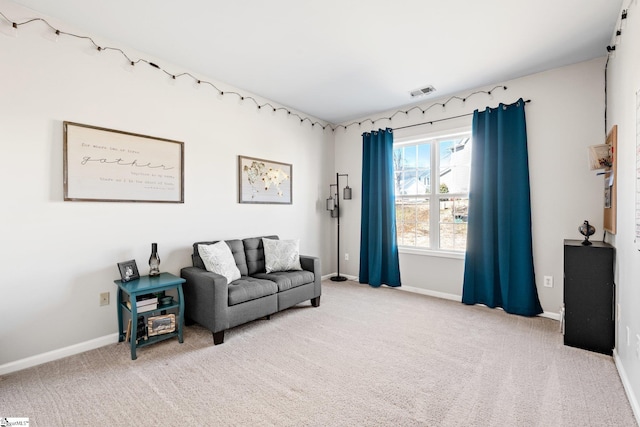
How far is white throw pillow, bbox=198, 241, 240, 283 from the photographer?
295 cm

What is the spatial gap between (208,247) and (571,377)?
3.16 meters

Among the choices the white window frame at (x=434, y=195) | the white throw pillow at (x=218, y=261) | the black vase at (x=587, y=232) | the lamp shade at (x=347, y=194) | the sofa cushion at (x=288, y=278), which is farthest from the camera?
the lamp shade at (x=347, y=194)

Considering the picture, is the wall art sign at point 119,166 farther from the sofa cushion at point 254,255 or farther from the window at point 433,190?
the window at point 433,190

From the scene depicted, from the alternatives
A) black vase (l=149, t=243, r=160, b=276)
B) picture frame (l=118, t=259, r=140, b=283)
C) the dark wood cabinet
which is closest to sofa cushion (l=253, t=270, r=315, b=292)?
black vase (l=149, t=243, r=160, b=276)

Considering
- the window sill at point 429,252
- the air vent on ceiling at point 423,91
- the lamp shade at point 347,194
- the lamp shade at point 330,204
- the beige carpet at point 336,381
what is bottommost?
the beige carpet at point 336,381

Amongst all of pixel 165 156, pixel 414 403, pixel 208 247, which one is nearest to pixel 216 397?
pixel 414 403

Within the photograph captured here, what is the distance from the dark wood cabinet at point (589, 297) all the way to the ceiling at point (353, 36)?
6.16 feet

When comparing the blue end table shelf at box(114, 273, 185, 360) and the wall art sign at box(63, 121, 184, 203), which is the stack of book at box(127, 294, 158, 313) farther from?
the wall art sign at box(63, 121, 184, 203)

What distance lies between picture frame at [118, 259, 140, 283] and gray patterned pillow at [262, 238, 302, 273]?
1363 mm

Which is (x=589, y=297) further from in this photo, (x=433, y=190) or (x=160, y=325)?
(x=160, y=325)

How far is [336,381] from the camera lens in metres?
2.08

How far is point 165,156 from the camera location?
9.91ft

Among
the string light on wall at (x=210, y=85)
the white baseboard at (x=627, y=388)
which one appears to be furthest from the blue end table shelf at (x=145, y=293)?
the white baseboard at (x=627, y=388)

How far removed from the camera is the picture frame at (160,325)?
2.55 meters
